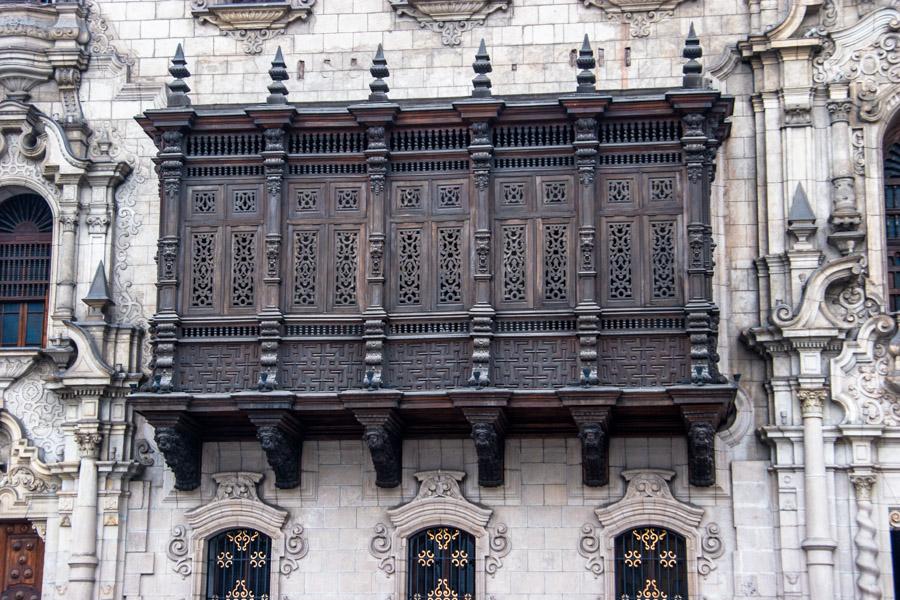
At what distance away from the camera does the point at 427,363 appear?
18891 millimetres

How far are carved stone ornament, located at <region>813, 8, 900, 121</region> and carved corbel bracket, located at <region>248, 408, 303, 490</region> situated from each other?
8357 mm

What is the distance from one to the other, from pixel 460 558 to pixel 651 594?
8.17 feet

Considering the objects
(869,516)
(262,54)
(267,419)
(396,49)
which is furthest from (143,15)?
(869,516)

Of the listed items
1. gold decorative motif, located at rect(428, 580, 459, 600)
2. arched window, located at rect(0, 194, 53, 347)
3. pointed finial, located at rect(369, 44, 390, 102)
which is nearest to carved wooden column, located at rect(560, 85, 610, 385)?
pointed finial, located at rect(369, 44, 390, 102)

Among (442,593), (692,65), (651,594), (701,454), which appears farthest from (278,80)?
(651,594)

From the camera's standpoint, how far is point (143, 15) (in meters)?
21.8

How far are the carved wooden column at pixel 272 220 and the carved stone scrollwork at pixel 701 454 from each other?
5247mm

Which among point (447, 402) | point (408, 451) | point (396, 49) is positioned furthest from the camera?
point (396, 49)

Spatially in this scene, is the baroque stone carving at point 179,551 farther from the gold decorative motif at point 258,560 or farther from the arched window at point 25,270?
the arched window at point 25,270

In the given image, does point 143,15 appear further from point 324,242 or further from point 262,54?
point 324,242

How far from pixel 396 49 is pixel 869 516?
905 cm

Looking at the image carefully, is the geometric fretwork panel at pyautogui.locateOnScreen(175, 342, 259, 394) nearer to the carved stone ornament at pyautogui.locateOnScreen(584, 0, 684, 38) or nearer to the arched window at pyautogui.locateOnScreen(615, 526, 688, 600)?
the arched window at pyautogui.locateOnScreen(615, 526, 688, 600)

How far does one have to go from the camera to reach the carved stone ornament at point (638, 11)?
68.3ft

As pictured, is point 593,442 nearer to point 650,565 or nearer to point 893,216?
point 650,565
